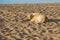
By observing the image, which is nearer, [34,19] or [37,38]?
[37,38]

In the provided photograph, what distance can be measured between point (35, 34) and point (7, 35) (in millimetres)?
915

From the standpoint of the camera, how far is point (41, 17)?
990 centimetres

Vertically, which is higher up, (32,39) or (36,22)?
(36,22)

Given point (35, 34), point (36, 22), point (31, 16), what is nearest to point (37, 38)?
point (35, 34)

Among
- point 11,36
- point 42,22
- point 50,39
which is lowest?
point 50,39

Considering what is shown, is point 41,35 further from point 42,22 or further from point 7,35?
point 42,22

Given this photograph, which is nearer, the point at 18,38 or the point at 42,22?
the point at 18,38

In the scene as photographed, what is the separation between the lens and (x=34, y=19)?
32.6 feet

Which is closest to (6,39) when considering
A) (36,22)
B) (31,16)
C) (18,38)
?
(18,38)

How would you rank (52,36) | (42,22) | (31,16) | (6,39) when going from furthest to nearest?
(31,16), (42,22), (52,36), (6,39)

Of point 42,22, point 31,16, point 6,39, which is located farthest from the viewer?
point 31,16

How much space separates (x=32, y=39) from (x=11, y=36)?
713mm

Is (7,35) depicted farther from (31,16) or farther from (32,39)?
(31,16)

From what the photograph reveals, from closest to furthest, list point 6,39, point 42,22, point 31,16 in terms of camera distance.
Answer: point 6,39 → point 42,22 → point 31,16
